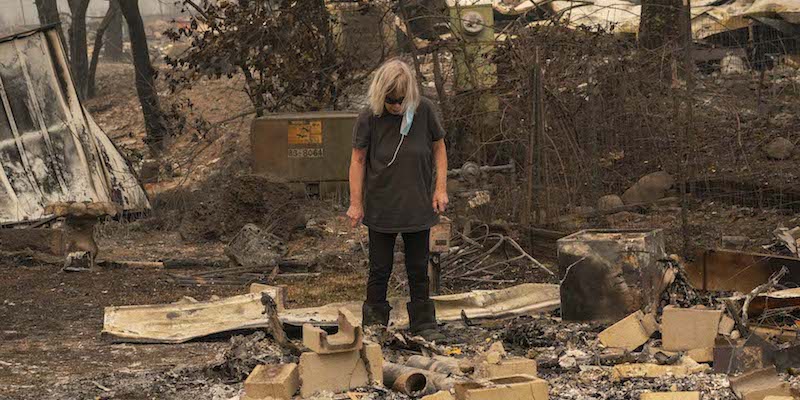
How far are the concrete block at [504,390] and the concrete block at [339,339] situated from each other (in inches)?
33.4

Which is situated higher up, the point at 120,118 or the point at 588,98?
the point at 588,98

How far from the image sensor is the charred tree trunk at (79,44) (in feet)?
81.4

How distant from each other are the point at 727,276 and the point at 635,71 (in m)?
3.46

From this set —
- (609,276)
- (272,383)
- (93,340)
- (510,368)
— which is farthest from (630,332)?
(93,340)

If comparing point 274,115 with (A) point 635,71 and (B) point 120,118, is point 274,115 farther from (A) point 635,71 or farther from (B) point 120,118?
(B) point 120,118

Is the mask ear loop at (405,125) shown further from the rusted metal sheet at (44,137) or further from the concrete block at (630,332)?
the rusted metal sheet at (44,137)

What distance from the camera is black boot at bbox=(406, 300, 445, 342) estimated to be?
26.1 feet

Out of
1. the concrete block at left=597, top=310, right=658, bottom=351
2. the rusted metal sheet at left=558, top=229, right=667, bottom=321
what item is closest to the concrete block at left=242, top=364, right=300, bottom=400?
the concrete block at left=597, top=310, right=658, bottom=351

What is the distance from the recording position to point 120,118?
82.4ft

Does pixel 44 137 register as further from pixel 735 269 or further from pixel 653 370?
pixel 653 370

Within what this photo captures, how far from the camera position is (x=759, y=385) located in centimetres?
607

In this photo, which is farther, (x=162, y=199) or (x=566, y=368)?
(x=162, y=199)

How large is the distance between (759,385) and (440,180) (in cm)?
254

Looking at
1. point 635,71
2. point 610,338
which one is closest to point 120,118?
point 635,71
